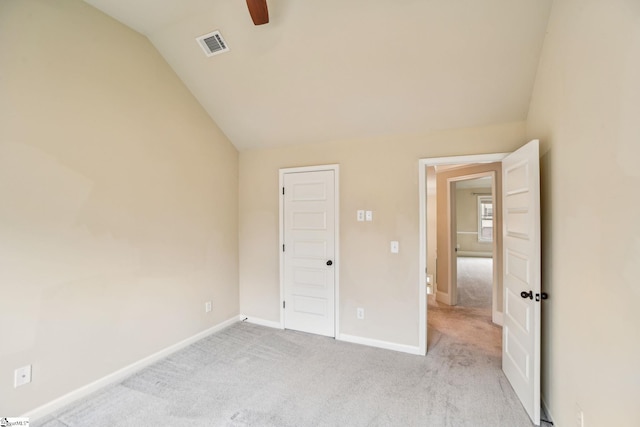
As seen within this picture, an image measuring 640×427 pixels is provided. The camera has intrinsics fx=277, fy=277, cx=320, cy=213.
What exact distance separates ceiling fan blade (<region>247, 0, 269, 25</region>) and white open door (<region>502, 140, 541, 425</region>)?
2.11 m

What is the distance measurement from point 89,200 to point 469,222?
11095 mm

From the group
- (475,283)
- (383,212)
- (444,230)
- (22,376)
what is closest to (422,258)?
(383,212)

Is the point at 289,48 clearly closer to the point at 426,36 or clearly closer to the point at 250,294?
the point at 426,36

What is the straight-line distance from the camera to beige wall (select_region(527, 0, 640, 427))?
118 cm

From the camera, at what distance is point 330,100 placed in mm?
2926

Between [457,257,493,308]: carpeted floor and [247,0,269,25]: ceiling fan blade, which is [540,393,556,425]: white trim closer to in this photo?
[457,257,493,308]: carpeted floor

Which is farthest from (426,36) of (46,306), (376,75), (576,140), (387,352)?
(46,306)

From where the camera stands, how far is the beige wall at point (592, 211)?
3.88 ft

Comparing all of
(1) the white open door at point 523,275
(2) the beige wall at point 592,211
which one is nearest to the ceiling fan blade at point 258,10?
(2) the beige wall at point 592,211

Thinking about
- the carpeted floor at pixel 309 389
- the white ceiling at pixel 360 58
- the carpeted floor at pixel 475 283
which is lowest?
the carpeted floor at pixel 475 283

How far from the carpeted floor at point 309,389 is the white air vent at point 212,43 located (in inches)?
122

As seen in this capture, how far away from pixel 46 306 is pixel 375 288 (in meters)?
2.92

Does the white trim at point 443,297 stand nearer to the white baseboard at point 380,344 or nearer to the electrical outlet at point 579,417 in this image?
the white baseboard at point 380,344

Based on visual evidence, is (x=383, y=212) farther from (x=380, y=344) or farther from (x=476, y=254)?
(x=476, y=254)
